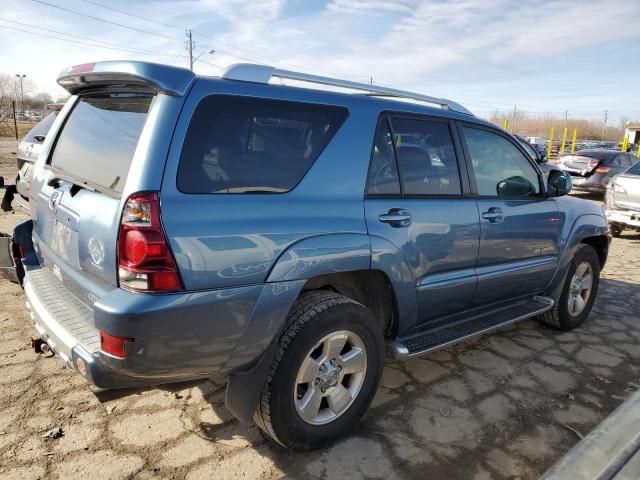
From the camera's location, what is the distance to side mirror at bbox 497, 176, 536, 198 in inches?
139

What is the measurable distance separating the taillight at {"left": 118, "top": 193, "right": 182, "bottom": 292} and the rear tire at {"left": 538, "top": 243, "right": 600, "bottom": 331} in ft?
11.4

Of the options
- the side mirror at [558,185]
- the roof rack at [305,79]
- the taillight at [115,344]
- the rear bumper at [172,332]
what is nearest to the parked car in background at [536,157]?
the side mirror at [558,185]

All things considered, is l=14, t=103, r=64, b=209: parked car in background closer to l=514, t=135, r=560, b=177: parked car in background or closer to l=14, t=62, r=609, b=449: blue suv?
l=14, t=62, r=609, b=449: blue suv

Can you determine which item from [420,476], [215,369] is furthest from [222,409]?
[420,476]

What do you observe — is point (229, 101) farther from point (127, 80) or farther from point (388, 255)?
point (388, 255)

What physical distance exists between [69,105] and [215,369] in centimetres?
193

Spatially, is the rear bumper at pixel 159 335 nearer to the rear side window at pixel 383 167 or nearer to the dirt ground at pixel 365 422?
the dirt ground at pixel 365 422

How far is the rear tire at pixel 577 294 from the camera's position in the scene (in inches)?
168

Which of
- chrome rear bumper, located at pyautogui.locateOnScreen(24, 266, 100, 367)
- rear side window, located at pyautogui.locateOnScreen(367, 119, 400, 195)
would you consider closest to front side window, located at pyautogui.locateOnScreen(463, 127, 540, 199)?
rear side window, located at pyautogui.locateOnScreen(367, 119, 400, 195)

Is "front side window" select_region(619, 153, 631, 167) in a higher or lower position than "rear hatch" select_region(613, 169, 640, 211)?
higher

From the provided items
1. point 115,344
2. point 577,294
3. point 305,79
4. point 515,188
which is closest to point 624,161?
point 577,294

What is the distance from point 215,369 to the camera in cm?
218

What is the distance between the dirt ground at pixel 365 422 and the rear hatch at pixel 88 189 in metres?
0.61

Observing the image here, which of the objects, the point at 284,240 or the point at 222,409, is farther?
the point at 222,409
